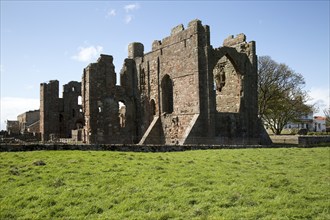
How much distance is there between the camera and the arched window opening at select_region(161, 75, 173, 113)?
2753cm

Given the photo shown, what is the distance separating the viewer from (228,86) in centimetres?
2708

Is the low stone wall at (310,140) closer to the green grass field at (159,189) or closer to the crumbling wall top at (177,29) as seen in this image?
the crumbling wall top at (177,29)

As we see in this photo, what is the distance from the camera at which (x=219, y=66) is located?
2786cm

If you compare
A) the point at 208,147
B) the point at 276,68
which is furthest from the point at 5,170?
the point at 276,68

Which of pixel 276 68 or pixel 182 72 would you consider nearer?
pixel 182 72

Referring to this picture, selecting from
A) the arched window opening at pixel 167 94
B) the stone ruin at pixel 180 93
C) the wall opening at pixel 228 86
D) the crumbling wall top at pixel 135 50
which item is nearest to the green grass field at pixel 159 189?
the stone ruin at pixel 180 93

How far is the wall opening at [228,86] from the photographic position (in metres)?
25.8

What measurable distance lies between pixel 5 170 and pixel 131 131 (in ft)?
63.3

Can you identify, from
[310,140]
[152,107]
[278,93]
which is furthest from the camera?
[278,93]

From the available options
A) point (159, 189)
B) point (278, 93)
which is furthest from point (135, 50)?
point (159, 189)

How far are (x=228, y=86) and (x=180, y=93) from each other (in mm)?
4357

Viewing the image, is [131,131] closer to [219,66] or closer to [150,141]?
[150,141]

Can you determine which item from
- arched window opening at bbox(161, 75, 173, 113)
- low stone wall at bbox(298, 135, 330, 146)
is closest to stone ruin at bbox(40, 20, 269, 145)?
arched window opening at bbox(161, 75, 173, 113)

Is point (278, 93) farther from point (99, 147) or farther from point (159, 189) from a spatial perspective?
point (159, 189)
